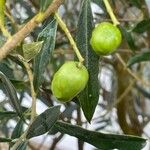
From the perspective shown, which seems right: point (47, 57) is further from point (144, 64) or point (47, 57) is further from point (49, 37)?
point (144, 64)

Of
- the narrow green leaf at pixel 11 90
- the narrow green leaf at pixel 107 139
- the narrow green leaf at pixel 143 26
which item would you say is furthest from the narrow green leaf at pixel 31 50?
the narrow green leaf at pixel 143 26

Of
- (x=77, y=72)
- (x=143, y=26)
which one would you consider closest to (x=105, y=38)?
Result: (x=77, y=72)

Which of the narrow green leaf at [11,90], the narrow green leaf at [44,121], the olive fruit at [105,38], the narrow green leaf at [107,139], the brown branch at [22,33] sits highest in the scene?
the brown branch at [22,33]

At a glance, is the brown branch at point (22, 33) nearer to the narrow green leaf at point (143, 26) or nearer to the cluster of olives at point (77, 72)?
the cluster of olives at point (77, 72)

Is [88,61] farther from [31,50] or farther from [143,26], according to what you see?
[143,26]

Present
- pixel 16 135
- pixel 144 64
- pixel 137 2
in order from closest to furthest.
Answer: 1. pixel 16 135
2. pixel 137 2
3. pixel 144 64

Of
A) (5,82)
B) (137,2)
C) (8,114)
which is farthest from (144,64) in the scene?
(5,82)

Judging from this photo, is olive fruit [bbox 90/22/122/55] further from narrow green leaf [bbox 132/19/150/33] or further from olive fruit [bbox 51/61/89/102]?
Result: narrow green leaf [bbox 132/19/150/33]
